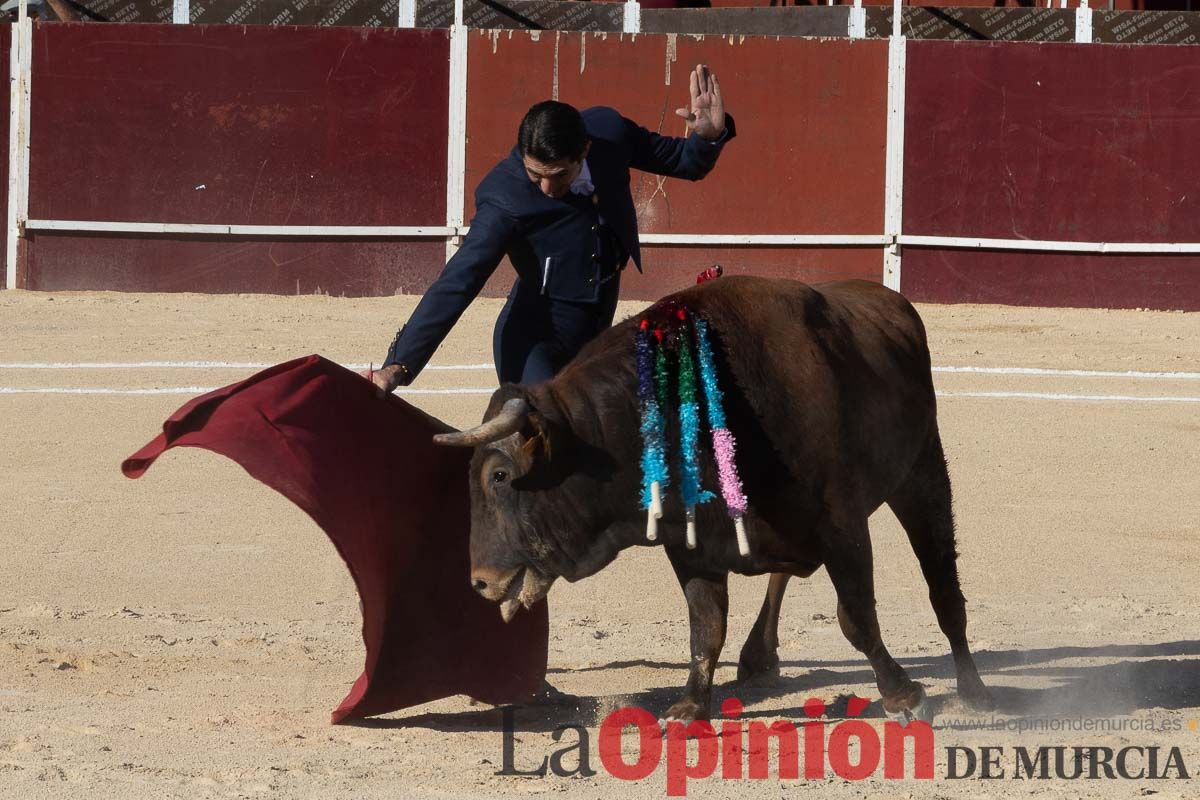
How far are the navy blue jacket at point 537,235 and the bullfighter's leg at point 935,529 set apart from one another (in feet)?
2.75

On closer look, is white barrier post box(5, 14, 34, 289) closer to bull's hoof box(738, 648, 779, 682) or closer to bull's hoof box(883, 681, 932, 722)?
bull's hoof box(738, 648, 779, 682)

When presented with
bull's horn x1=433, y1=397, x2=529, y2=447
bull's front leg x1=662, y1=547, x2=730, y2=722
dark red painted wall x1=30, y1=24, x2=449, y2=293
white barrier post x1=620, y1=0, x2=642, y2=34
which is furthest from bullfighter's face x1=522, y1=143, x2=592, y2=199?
white barrier post x1=620, y1=0, x2=642, y2=34

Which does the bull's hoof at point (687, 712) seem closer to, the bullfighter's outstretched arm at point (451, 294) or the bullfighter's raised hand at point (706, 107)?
the bullfighter's outstretched arm at point (451, 294)

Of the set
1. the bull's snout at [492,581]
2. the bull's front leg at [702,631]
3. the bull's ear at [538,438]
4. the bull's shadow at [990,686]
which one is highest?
the bull's ear at [538,438]

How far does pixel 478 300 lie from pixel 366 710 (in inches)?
281

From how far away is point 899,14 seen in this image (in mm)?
11336

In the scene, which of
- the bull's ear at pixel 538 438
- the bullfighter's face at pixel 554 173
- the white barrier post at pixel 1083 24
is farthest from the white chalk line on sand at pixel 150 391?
the white barrier post at pixel 1083 24

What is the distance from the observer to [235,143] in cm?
1105

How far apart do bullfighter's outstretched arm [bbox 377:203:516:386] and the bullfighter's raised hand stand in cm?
50

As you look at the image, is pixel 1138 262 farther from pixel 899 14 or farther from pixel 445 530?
pixel 445 530

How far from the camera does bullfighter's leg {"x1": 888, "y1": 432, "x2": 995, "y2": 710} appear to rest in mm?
4215

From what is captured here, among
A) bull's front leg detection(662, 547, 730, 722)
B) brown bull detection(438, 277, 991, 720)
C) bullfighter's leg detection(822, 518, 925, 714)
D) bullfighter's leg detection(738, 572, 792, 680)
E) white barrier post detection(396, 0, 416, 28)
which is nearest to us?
brown bull detection(438, 277, 991, 720)

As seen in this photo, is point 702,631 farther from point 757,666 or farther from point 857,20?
point 857,20

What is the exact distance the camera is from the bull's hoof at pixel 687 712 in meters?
3.91
